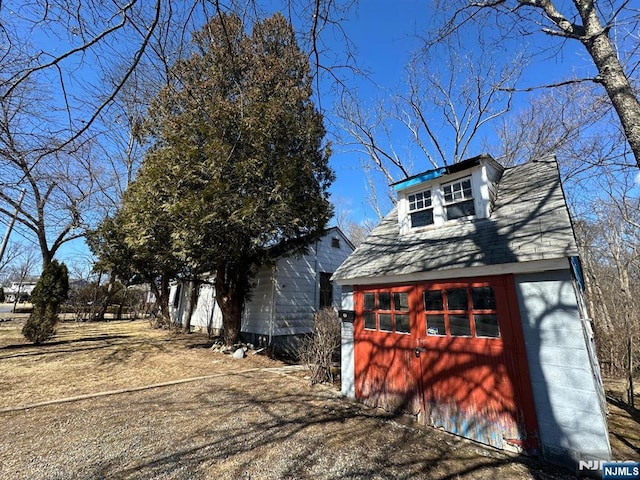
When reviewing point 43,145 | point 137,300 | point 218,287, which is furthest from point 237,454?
point 137,300

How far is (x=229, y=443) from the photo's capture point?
166 inches

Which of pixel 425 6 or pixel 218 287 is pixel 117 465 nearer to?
pixel 218 287

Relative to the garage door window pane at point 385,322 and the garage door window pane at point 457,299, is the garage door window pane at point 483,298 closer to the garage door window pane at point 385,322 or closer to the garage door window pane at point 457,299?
the garage door window pane at point 457,299

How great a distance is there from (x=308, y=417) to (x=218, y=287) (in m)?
6.89

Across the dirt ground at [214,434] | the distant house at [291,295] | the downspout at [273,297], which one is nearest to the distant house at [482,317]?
the dirt ground at [214,434]

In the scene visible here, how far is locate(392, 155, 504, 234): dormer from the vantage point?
615 cm

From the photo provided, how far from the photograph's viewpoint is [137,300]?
3083cm

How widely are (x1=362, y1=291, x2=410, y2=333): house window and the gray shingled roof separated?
52 centimetres

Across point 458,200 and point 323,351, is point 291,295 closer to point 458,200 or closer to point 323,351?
point 323,351

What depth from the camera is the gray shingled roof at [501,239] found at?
447 cm

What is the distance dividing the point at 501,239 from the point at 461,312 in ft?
4.80

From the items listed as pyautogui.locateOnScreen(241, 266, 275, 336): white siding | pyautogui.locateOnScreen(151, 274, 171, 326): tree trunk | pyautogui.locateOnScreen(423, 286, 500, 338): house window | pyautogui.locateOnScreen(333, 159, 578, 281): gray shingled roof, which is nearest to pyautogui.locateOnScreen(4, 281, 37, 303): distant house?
pyautogui.locateOnScreen(151, 274, 171, 326): tree trunk

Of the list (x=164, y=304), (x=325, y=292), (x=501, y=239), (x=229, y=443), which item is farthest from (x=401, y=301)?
(x=164, y=304)

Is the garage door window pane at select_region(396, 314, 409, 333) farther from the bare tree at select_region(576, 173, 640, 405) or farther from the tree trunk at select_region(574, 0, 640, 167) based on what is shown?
the bare tree at select_region(576, 173, 640, 405)
